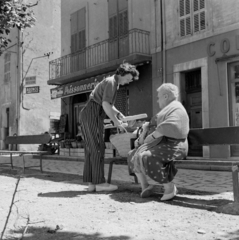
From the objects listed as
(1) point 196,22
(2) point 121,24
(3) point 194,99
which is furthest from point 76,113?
(1) point 196,22

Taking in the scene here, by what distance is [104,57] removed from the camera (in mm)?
15570

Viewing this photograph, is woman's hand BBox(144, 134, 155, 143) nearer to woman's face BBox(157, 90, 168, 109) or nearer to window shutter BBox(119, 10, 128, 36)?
woman's face BBox(157, 90, 168, 109)

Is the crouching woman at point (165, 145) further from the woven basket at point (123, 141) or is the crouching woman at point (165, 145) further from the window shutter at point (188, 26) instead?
the window shutter at point (188, 26)

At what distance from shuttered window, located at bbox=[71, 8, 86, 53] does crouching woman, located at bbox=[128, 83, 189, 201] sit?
1352 cm

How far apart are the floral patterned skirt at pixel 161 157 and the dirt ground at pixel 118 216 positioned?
344 mm

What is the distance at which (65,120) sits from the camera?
18531mm

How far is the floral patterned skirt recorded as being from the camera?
4.24 m

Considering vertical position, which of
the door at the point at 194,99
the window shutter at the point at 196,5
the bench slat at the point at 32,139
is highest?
the window shutter at the point at 196,5

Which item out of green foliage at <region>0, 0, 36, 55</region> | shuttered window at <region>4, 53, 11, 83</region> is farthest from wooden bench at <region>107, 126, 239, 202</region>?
shuttered window at <region>4, 53, 11, 83</region>

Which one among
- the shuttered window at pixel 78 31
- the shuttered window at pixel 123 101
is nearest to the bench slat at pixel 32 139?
the shuttered window at pixel 123 101

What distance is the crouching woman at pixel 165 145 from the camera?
4.23 meters

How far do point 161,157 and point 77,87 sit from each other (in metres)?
12.1

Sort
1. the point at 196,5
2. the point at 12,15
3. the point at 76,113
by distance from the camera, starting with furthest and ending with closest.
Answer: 1. the point at 76,113
2. the point at 196,5
3. the point at 12,15

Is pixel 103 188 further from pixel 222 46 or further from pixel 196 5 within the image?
pixel 196 5
